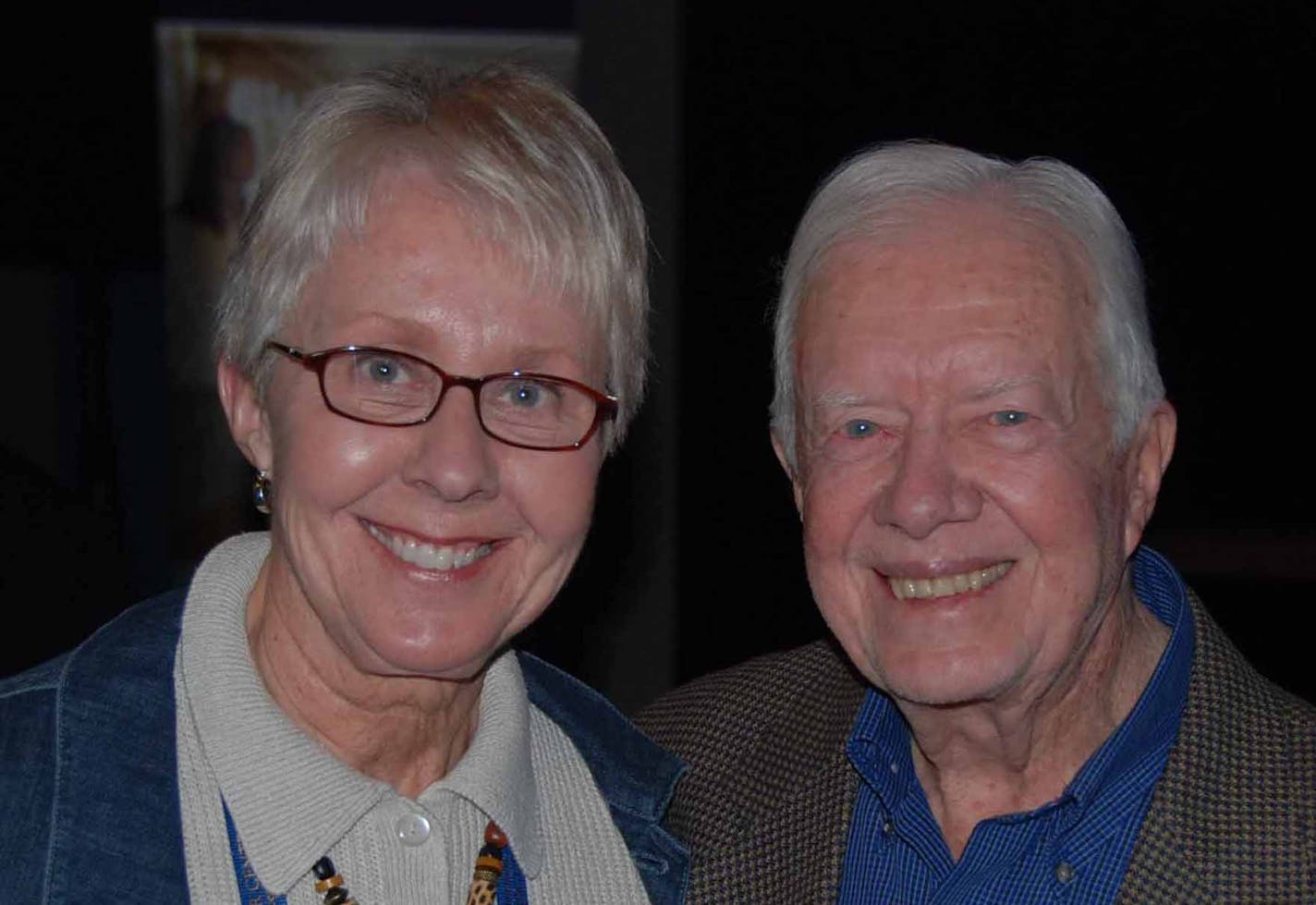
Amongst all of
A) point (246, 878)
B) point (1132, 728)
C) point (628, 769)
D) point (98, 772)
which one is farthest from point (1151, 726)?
point (98, 772)

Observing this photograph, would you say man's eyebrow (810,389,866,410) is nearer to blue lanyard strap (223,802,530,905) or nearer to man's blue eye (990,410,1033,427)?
man's blue eye (990,410,1033,427)

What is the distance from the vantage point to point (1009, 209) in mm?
2572

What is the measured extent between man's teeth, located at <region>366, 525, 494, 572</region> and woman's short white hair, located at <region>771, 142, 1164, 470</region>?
24.8 inches

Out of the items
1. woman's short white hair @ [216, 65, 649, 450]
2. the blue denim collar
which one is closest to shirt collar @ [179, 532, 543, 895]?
the blue denim collar

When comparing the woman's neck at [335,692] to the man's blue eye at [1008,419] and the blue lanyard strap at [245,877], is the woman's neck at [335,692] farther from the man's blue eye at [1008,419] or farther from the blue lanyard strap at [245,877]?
the man's blue eye at [1008,419]

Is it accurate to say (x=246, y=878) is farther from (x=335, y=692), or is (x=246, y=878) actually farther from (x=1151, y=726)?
(x=1151, y=726)

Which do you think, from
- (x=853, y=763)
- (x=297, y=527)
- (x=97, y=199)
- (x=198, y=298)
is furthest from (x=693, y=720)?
(x=97, y=199)

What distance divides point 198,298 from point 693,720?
273 centimetres

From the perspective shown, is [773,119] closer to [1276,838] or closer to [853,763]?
[853,763]

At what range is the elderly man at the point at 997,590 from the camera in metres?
2.43

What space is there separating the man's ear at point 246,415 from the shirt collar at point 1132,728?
3.39ft

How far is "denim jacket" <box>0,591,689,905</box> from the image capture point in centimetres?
204

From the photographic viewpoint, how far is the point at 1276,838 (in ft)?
7.63

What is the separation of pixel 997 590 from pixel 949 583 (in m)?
0.07
